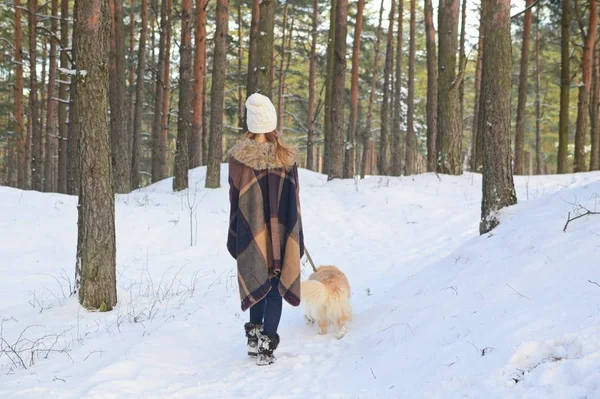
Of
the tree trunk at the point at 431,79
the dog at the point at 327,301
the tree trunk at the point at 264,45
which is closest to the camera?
the dog at the point at 327,301

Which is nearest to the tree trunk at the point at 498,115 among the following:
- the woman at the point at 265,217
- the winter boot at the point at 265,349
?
the woman at the point at 265,217

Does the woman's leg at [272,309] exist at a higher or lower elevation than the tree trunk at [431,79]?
lower

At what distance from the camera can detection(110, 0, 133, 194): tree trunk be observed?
41.8 feet

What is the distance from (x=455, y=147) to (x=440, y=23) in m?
3.46

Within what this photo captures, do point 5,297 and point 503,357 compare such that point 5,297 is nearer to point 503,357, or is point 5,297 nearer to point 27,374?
point 27,374

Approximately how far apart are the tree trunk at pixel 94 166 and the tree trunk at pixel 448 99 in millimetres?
9044

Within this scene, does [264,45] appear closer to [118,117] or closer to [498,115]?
[118,117]

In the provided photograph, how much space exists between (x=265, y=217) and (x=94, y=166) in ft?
8.05

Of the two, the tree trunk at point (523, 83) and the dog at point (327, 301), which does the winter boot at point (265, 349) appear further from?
the tree trunk at point (523, 83)

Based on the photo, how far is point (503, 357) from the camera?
2.62 m

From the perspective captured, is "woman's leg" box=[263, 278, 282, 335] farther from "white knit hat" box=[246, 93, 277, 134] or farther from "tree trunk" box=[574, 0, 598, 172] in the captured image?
"tree trunk" box=[574, 0, 598, 172]

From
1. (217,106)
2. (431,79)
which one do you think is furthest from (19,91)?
(431,79)

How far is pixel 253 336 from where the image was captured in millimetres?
3889

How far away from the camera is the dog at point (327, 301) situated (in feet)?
14.0
